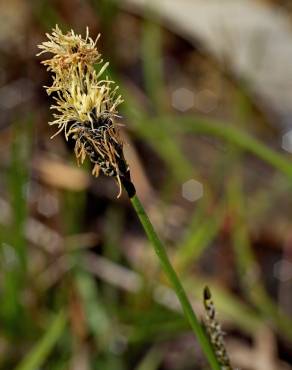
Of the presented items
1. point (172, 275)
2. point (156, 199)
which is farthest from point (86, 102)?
point (156, 199)

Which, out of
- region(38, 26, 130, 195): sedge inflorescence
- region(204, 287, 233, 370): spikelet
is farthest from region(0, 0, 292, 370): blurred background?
region(38, 26, 130, 195): sedge inflorescence

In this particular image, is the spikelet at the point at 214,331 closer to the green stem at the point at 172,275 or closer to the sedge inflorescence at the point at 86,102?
the green stem at the point at 172,275

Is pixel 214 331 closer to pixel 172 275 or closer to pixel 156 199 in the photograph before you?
pixel 172 275

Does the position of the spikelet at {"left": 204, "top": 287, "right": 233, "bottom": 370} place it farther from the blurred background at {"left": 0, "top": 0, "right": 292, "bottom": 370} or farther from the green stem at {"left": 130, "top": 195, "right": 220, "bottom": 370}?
the blurred background at {"left": 0, "top": 0, "right": 292, "bottom": 370}

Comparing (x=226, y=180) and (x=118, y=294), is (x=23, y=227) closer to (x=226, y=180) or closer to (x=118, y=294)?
(x=118, y=294)

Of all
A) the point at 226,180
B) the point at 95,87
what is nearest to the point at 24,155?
the point at 226,180
